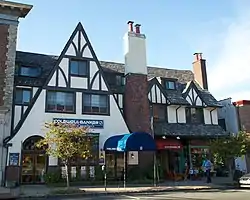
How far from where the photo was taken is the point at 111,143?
22328 millimetres

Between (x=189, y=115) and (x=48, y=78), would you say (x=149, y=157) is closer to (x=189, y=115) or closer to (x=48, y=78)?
(x=189, y=115)

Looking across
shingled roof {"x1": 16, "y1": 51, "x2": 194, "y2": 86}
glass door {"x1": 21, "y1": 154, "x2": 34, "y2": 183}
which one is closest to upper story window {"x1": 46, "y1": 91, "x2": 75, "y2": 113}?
shingled roof {"x1": 16, "y1": 51, "x2": 194, "y2": 86}

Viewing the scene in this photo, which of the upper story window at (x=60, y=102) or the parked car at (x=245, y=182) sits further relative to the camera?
the upper story window at (x=60, y=102)

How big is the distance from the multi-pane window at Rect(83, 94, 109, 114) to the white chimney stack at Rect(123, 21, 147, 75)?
3369 mm

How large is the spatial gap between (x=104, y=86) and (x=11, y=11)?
28.5 ft

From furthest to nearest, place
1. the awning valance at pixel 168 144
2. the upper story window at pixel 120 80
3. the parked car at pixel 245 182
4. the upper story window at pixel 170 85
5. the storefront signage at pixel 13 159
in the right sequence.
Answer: the upper story window at pixel 170 85 < the upper story window at pixel 120 80 < the awning valance at pixel 168 144 < the storefront signage at pixel 13 159 < the parked car at pixel 245 182

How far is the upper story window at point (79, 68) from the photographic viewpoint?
23656 millimetres

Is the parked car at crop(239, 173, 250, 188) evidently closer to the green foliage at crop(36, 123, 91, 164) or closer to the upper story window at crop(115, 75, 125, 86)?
the green foliage at crop(36, 123, 91, 164)

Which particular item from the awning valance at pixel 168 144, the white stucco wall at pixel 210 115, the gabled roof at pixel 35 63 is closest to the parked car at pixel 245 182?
the awning valance at pixel 168 144

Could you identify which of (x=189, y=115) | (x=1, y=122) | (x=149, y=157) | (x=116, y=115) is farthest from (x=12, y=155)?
(x=189, y=115)

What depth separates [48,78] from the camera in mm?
22609

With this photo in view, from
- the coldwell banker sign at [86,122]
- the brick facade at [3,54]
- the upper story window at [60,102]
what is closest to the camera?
the brick facade at [3,54]

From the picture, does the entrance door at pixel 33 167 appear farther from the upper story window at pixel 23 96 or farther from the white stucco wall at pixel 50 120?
the upper story window at pixel 23 96

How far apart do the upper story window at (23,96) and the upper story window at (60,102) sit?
1321mm
